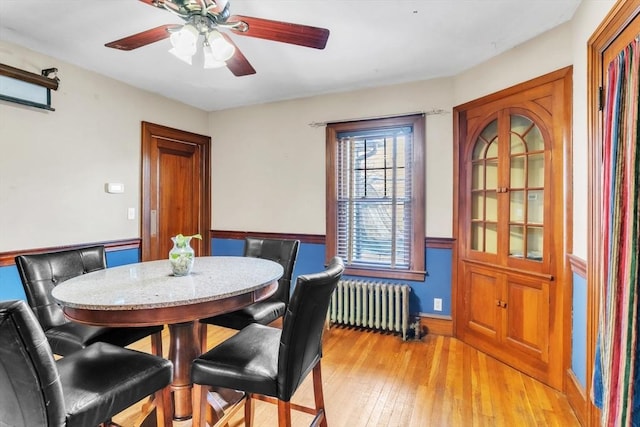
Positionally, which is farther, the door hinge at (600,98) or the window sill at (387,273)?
the window sill at (387,273)

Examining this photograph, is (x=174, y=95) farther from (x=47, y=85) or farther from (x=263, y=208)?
(x=263, y=208)

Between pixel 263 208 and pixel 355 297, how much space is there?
148 cm

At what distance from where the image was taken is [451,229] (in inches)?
123

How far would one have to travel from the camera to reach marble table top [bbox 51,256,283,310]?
1.41 meters

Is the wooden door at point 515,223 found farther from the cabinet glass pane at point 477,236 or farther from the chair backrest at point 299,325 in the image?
the chair backrest at point 299,325

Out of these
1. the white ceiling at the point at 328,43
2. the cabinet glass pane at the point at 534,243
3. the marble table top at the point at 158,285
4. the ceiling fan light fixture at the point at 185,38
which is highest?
the white ceiling at the point at 328,43

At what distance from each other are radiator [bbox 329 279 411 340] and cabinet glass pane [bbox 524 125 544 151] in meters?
1.55

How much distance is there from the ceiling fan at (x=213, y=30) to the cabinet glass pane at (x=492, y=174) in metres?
1.81

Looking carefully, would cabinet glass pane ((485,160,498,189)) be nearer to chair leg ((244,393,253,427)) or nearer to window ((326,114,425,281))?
window ((326,114,425,281))

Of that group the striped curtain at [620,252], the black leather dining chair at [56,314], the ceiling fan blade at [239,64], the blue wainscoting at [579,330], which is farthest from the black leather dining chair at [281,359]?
the blue wainscoting at [579,330]

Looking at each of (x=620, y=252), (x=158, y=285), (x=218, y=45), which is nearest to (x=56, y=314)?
(x=158, y=285)

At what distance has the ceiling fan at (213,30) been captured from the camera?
1519mm

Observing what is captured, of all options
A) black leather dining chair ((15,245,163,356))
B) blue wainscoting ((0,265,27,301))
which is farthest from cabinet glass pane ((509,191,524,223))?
blue wainscoting ((0,265,27,301))

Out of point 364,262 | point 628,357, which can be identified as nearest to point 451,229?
point 364,262
